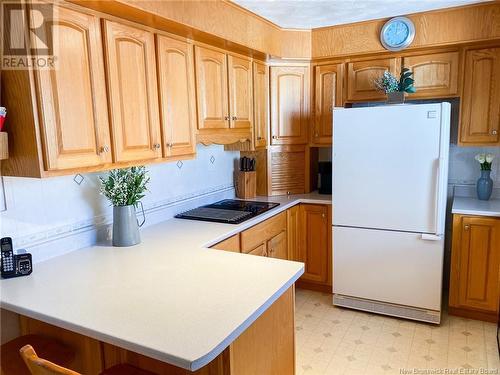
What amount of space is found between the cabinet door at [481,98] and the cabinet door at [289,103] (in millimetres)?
1250

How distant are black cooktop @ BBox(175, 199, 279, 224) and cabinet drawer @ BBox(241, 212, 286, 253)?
90mm

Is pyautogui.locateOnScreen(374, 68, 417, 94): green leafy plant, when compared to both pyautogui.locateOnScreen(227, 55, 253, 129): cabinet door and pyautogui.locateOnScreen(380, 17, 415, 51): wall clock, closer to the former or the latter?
pyautogui.locateOnScreen(380, 17, 415, 51): wall clock

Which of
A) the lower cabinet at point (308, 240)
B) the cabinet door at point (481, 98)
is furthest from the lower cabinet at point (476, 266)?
the lower cabinet at point (308, 240)

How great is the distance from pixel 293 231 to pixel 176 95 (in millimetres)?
1648

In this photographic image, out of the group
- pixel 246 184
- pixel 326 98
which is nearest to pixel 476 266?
pixel 326 98

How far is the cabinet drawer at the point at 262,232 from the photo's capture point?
256 cm

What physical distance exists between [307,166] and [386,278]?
1.21 meters

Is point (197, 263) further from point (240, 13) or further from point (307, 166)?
point (307, 166)

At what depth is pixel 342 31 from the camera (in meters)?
3.13

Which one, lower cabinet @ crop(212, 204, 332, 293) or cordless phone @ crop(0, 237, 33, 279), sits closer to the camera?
cordless phone @ crop(0, 237, 33, 279)

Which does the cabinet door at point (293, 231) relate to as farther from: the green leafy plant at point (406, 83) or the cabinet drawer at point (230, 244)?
the green leafy plant at point (406, 83)

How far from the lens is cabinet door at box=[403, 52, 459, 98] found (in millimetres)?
2904

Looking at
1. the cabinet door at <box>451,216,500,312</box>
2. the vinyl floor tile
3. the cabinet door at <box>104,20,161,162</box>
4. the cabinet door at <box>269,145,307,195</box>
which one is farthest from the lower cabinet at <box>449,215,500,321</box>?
the cabinet door at <box>104,20,161,162</box>

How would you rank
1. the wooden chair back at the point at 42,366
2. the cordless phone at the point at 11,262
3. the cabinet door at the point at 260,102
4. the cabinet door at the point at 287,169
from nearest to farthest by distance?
1. the wooden chair back at the point at 42,366
2. the cordless phone at the point at 11,262
3. the cabinet door at the point at 260,102
4. the cabinet door at the point at 287,169
